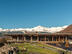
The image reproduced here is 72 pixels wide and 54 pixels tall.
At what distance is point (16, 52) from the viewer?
3350cm

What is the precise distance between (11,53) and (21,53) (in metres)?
2.59

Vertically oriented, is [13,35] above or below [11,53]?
above

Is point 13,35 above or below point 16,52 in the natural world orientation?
Result: above

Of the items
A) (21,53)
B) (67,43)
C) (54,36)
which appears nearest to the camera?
(21,53)

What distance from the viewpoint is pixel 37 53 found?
33.2m

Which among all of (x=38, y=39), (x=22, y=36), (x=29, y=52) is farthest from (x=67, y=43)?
(x=29, y=52)

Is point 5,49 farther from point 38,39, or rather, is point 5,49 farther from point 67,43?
point 67,43

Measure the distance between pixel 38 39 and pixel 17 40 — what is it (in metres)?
8.35

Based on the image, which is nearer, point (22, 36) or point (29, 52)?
point (29, 52)

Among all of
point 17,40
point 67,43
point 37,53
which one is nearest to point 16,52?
point 37,53

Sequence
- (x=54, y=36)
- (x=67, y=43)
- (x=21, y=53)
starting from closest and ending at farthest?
(x=21, y=53) → (x=67, y=43) → (x=54, y=36)

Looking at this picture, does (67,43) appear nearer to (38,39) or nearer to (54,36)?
(54,36)

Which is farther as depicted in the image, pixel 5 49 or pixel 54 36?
pixel 54 36

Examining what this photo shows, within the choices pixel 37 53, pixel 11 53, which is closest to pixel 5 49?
pixel 11 53
